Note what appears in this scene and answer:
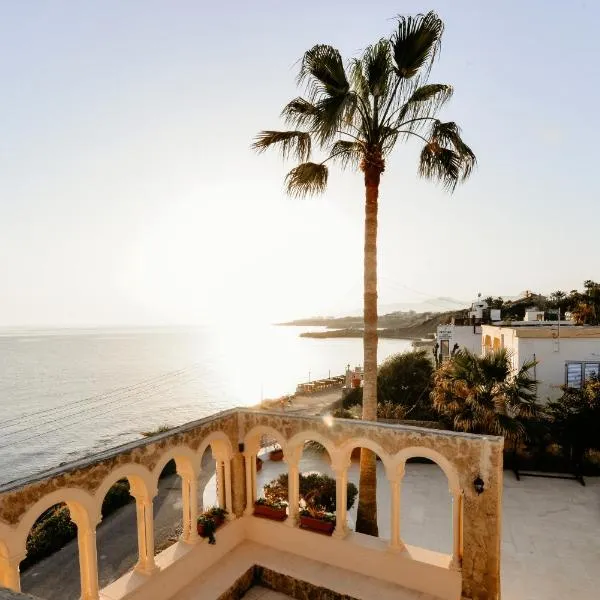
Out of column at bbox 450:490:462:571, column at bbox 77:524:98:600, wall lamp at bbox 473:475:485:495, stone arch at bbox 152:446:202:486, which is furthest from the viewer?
stone arch at bbox 152:446:202:486

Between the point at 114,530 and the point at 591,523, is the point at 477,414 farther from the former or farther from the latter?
the point at 114,530

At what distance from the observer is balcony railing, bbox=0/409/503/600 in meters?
6.77

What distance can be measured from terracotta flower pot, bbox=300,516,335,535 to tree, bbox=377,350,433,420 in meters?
12.1

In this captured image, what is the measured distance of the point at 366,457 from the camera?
980 cm

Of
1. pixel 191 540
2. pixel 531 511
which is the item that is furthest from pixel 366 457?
pixel 531 511

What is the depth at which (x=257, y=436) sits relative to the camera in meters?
10.1

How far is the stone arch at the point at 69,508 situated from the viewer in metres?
5.97

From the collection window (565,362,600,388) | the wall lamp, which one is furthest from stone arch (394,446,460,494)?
window (565,362,600,388)

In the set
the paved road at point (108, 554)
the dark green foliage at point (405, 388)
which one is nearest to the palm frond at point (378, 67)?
the paved road at point (108, 554)

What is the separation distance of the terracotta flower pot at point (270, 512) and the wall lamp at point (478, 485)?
4409mm

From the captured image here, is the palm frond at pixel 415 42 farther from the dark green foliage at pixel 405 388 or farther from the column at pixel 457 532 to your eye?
the dark green foliage at pixel 405 388

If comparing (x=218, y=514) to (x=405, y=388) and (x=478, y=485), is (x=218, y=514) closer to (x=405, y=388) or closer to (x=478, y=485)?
(x=478, y=485)

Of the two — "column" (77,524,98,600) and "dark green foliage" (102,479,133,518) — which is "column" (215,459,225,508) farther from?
"dark green foliage" (102,479,133,518)

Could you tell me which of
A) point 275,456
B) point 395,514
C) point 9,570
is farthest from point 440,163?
point 275,456
